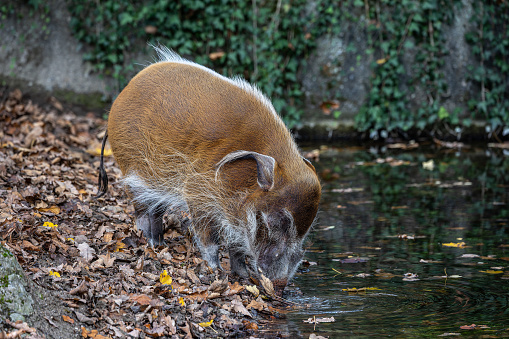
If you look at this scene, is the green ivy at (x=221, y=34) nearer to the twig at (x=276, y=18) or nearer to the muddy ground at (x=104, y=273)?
the twig at (x=276, y=18)

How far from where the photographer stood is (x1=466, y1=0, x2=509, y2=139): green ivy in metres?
11.0

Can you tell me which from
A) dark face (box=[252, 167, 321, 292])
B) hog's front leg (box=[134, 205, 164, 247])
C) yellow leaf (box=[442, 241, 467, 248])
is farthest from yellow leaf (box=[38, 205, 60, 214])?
yellow leaf (box=[442, 241, 467, 248])

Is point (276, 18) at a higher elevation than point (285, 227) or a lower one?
higher

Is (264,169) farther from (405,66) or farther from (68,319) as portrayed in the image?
(405,66)

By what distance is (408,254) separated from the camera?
513cm

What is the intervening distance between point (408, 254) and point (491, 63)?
7533mm

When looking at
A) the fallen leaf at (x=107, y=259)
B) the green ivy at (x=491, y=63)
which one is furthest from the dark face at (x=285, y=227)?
the green ivy at (x=491, y=63)

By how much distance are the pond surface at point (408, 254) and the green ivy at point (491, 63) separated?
2308 millimetres

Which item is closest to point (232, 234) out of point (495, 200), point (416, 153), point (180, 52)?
point (495, 200)

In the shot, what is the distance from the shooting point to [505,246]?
5.20 meters

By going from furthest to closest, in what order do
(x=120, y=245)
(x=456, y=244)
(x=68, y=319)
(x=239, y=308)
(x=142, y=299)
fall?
(x=456, y=244)
(x=120, y=245)
(x=239, y=308)
(x=142, y=299)
(x=68, y=319)

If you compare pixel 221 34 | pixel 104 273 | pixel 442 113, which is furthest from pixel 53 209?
pixel 442 113

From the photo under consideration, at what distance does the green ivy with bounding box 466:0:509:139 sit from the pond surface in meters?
2.31

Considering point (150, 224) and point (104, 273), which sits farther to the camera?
point (150, 224)
